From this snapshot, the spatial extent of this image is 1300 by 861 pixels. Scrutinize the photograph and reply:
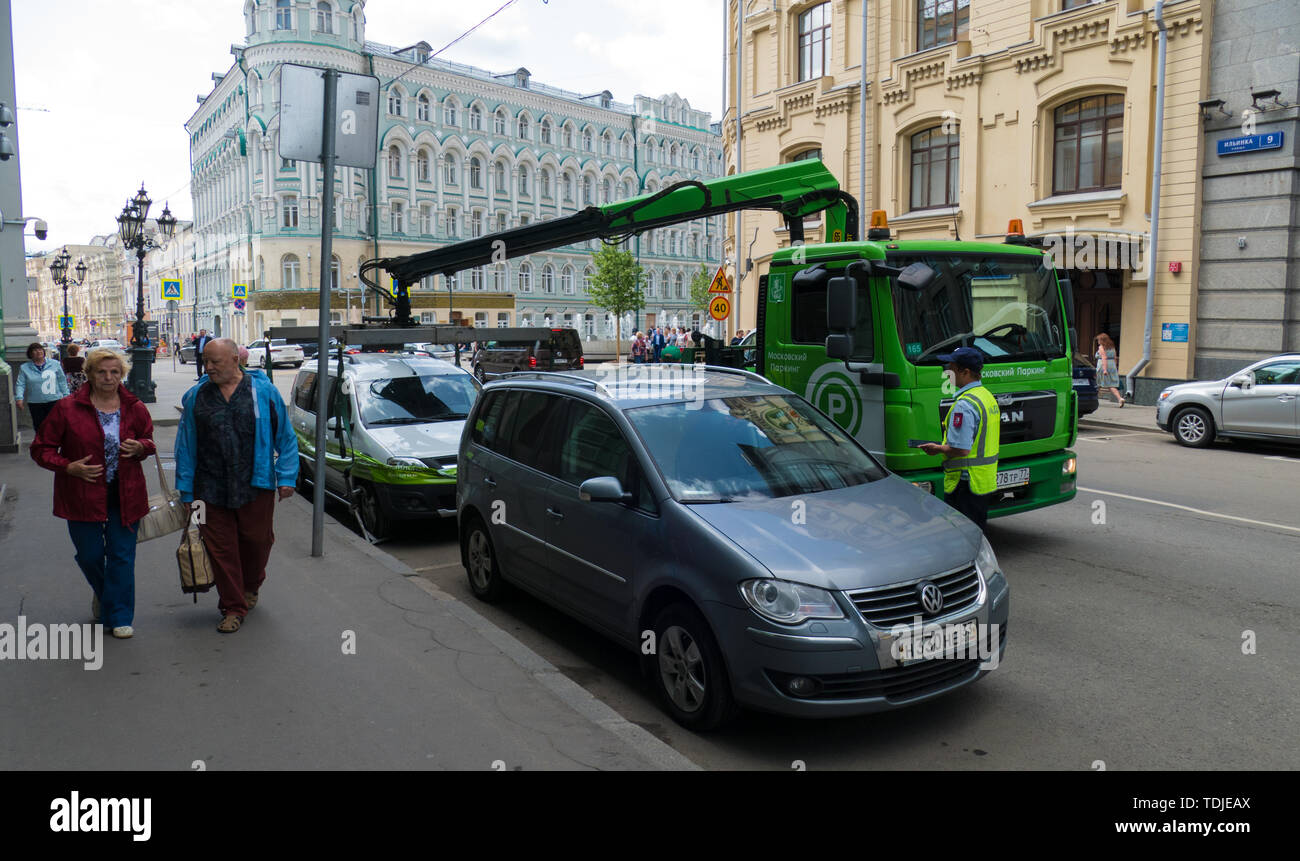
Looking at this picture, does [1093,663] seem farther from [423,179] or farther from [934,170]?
[423,179]

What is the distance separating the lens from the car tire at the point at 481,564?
273 inches

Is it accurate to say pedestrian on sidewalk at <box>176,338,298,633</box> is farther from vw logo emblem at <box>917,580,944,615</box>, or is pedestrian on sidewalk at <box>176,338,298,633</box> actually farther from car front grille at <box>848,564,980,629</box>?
vw logo emblem at <box>917,580,944,615</box>

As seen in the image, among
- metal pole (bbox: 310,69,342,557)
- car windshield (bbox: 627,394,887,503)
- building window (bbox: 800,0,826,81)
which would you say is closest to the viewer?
car windshield (bbox: 627,394,887,503)

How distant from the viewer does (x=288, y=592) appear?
22.1ft

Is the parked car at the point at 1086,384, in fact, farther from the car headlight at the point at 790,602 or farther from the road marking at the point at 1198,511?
the car headlight at the point at 790,602

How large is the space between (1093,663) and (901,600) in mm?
1944

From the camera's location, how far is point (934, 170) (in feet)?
84.1

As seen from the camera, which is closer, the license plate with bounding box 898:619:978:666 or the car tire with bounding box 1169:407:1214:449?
the license plate with bounding box 898:619:978:666

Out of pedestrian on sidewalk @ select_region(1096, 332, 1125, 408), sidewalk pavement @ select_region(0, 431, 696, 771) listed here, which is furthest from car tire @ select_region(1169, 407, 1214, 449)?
Answer: sidewalk pavement @ select_region(0, 431, 696, 771)

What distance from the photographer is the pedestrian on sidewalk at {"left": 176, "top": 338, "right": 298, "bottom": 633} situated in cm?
577

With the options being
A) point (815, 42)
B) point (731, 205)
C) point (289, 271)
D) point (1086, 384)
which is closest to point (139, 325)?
point (731, 205)

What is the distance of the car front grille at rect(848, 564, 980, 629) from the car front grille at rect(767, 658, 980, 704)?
0.23 metres

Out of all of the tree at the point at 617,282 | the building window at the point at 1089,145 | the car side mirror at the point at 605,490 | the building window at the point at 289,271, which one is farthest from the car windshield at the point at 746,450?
the building window at the point at 289,271

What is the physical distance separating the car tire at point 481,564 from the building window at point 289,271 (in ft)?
198
